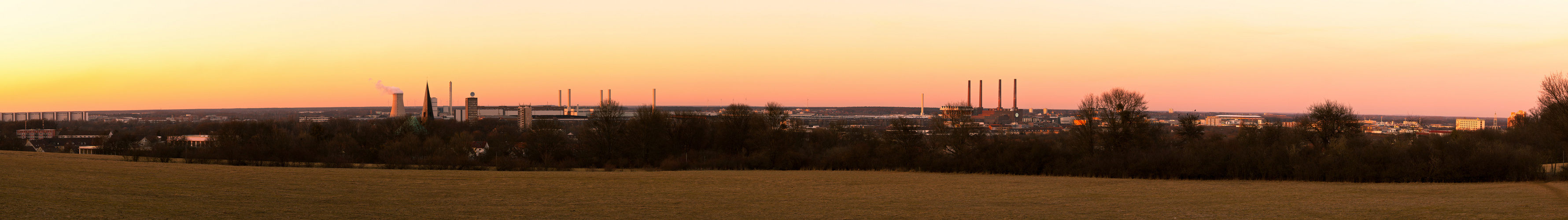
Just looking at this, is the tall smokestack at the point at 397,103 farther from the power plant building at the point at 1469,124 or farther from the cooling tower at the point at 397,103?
the power plant building at the point at 1469,124

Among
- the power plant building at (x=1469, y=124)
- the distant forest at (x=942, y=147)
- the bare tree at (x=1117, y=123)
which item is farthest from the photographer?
the power plant building at (x=1469, y=124)

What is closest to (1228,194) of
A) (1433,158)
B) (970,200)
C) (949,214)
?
(970,200)

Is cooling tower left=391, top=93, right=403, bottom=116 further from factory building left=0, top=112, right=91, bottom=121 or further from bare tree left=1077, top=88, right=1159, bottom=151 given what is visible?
bare tree left=1077, top=88, right=1159, bottom=151

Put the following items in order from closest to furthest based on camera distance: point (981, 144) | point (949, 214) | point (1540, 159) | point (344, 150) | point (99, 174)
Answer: point (949, 214)
point (99, 174)
point (1540, 159)
point (981, 144)
point (344, 150)

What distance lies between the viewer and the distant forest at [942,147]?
27.9 metres

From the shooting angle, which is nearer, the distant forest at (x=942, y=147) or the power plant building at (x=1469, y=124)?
the distant forest at (x=942, y=147)

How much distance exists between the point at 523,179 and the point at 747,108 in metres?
26.9

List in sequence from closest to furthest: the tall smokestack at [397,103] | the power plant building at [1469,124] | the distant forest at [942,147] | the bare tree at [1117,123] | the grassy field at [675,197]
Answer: the grassy field at [675,197] < the distant forest at [942,147] < the bare tree at [1117,123] < the power plant building at [1469,124] < the tall smokestack at [397,103]

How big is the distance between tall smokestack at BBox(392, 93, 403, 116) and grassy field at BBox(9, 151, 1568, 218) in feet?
420

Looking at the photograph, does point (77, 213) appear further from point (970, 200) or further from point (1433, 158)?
point (1433, 158)

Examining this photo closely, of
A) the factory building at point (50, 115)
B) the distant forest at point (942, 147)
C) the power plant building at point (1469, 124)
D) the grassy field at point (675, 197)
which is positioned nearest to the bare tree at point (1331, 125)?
the distant forest at point (942, 147)

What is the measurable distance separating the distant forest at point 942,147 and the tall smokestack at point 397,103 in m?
91.3

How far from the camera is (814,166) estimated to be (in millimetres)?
39188

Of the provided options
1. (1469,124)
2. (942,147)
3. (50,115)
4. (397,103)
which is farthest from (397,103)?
(1469,124)
